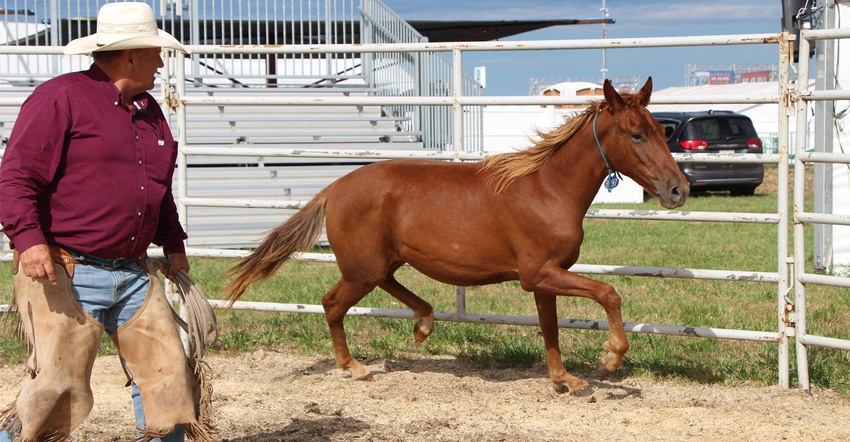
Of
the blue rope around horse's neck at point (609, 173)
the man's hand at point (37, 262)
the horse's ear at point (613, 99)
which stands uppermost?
the horse's ear at point (613, 99)

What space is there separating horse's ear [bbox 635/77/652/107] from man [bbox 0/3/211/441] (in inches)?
92.0

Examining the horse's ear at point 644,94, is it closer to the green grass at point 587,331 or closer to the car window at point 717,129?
the green grass at point 587,331

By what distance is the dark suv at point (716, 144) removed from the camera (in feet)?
53.5

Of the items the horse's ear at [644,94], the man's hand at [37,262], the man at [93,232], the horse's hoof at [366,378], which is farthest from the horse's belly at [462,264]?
the man's hand at [37,262]

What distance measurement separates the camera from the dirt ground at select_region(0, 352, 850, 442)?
14.1 ft

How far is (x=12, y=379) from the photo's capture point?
550cm

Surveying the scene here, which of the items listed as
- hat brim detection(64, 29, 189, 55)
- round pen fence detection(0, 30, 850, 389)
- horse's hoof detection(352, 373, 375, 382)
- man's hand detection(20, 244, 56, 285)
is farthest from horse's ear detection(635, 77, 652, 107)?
man's hand detection(20, 244, 56, 285)

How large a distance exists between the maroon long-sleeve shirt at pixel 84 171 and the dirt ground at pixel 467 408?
146 cm

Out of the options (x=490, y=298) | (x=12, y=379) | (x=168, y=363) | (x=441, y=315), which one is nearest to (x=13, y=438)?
(x=168, y=363)

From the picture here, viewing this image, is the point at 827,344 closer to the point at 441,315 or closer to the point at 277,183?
the point at 441,315

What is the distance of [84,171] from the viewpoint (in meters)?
3.19

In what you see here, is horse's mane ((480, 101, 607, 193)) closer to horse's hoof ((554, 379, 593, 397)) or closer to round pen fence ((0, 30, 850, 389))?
round pen fence ((0, 30, 850, 389))

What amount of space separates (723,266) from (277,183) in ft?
15.7

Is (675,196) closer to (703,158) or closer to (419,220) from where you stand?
(703,158)
